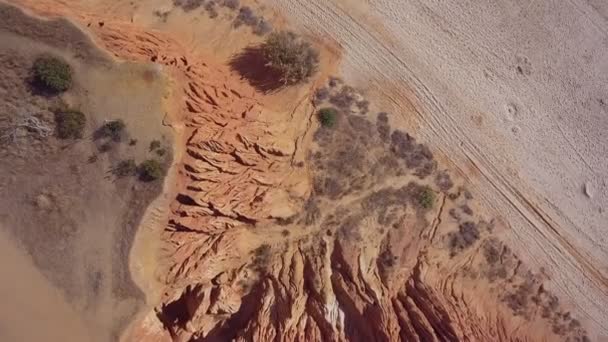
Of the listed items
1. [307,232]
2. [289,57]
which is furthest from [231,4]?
[307,232]

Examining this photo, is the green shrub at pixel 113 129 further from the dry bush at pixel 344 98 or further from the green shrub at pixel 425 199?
the green shrub at pixel 425 199

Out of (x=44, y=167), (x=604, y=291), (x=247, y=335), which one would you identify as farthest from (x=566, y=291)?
(x=44, y=167)

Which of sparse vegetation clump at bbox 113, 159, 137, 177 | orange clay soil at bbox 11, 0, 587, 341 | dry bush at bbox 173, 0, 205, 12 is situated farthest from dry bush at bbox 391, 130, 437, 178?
sparse vegetation clump at bbox 113, 159, 137, 177

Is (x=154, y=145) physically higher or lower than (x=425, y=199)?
lower

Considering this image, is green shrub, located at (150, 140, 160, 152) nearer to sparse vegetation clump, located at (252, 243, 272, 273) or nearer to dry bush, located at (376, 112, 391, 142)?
sparse vegetation clump, located at (252, 243, 272, 273)

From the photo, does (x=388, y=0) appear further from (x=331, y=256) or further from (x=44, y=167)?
(x=44, y=167)

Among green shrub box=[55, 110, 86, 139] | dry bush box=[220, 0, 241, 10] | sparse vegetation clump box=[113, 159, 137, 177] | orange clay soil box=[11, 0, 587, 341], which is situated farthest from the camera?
dry bush box=[220, 0, 241, 10]

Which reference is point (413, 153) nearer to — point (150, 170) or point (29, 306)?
point (150, 170)

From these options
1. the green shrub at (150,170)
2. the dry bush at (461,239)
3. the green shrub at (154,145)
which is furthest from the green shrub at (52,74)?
the dry bush at (461,239)
